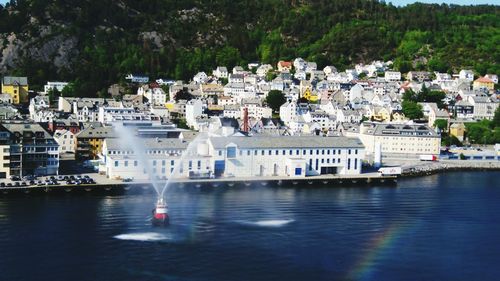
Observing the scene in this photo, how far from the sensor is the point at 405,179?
47031 millimetres

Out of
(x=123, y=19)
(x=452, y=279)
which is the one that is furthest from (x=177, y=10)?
(x=452, y=279)

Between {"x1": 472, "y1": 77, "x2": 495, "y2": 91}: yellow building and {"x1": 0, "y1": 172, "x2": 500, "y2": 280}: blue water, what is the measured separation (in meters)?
47.4

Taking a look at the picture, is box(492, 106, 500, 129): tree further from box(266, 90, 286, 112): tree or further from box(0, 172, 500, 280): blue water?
box(0, 172, 500, 280): blue water

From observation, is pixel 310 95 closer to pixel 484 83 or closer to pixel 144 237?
pixel 484 83

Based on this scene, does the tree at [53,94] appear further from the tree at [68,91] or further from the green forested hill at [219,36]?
the green forested hill at [219,36]

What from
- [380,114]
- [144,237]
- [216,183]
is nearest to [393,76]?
[380,114]

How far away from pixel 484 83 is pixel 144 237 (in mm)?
66926

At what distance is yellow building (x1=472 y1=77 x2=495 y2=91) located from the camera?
8412 cm

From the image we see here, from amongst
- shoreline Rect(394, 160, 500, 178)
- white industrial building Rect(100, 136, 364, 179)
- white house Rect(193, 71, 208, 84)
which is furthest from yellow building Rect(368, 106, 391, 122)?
white house Rect(193, 71, 208, 84)

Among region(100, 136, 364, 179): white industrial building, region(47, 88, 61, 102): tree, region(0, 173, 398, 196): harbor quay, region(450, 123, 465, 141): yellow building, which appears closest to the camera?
region(0, 173, 398, 196): harbor quay

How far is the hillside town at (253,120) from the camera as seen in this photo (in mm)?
42594

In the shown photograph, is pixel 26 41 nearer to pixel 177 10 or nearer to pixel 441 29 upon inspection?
pixel 177 10

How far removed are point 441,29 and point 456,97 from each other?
34830 mm

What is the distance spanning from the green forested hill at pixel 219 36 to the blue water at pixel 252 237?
46.6 meters
